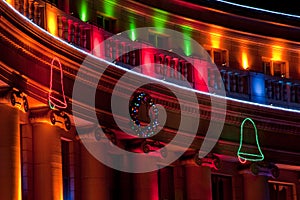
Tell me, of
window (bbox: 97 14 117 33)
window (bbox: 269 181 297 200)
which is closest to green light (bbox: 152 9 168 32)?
window (bbox: 97 14 117 33)

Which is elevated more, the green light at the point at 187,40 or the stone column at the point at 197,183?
the green light at the point at 187,40

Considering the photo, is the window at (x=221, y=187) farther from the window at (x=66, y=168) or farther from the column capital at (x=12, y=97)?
the column capital at (x=12, y=97)

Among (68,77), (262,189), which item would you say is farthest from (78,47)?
(262,189)

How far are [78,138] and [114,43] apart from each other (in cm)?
427

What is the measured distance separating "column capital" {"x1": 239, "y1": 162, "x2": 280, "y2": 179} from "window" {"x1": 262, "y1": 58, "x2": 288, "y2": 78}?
576cm

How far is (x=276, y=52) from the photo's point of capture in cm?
5981

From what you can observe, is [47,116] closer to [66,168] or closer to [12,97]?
[12,97]

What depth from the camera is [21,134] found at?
4303 cm

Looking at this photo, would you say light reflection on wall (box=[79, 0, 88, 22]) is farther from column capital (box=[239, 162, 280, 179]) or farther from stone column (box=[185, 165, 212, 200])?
column capital (box=[239, 162, 280, 179])

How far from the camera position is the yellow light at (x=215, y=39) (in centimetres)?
5697

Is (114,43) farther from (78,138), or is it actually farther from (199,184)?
(199,184)

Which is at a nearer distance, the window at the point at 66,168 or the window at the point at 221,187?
the window at the point at 66,168

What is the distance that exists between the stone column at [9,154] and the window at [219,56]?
19.0 meters

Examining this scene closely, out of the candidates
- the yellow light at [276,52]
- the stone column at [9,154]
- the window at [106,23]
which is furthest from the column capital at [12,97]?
the yellow light at [276,52]
